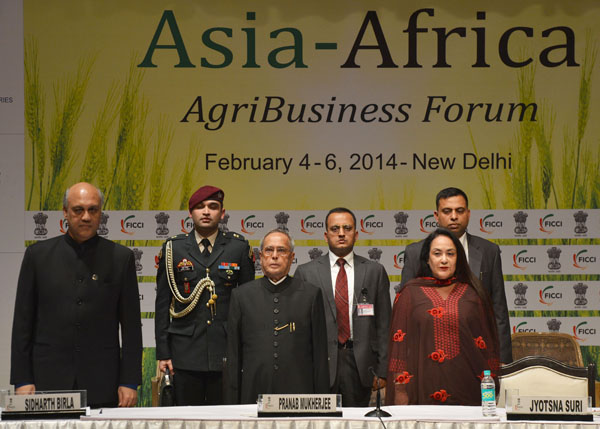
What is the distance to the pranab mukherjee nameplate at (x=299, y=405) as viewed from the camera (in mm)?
3387

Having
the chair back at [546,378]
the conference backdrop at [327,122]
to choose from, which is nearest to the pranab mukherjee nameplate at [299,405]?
the chair back at [546,378]

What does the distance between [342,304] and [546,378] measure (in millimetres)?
1456

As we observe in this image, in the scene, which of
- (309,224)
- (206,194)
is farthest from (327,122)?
(206,194)

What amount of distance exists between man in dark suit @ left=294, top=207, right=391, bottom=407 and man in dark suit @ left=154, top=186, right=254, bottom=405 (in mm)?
472

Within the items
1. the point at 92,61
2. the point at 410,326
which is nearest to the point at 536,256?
the point at 410,326

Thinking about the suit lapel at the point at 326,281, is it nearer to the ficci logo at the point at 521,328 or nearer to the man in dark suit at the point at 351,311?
the man in dark suit at the point at 351,311

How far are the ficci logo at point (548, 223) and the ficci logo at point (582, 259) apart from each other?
0.26m

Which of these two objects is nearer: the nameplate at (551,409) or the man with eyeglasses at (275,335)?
the nameplate at (551,409)

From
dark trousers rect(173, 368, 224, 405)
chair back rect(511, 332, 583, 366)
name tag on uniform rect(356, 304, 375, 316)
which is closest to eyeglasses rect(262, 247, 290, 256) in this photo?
name tag on uniform rect(356, 304, 375, 316)

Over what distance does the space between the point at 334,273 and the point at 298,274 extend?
219 millimetres

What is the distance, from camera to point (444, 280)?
4.41m

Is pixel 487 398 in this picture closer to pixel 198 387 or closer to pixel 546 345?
pixel 198 387

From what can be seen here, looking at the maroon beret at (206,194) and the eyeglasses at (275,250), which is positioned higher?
the maroon beret at (206,194)

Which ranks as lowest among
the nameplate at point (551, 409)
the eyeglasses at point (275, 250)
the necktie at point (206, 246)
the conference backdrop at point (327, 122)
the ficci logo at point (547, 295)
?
the nameplate at point (551, 409)
